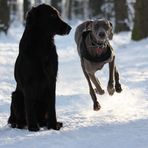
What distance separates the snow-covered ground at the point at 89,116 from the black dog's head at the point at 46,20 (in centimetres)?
117

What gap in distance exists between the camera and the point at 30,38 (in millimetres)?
6199

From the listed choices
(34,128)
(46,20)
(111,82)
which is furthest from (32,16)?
(111,82)

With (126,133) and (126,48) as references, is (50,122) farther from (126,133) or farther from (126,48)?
(126,48)

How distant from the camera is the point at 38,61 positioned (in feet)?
20.5

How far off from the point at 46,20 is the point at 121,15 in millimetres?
21464

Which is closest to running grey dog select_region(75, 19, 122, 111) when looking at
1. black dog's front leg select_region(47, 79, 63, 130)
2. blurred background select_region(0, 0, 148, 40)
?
blurred background select_region(0, 0, 148, 40)

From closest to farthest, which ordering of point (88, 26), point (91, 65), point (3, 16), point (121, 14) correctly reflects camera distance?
point (91, 65), point (88, 26), point (121, 14), point (3, 16)

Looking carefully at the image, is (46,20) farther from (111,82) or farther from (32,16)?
(111,82)

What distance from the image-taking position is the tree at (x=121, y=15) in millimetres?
26906

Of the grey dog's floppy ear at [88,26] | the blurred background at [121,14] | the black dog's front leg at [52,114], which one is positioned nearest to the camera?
the black dog's front leg at [52,114]

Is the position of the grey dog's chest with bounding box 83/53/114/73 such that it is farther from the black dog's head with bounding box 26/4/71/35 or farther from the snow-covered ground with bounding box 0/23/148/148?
the black dog's head with bounding box 26/4/71/35

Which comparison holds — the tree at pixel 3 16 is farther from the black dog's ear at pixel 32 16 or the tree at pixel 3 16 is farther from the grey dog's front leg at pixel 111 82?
the black dog's ear at pixel 32 16

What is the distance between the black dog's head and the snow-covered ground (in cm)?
117

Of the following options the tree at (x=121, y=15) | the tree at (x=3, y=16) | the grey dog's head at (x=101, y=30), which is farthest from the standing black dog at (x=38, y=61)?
the tree at (x=3, y=16)
